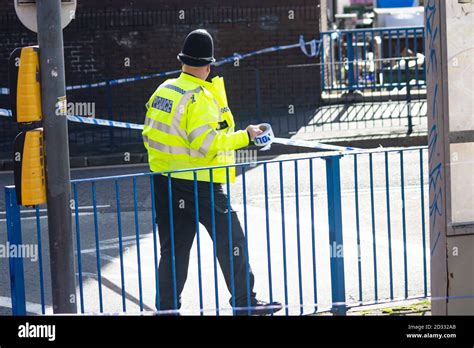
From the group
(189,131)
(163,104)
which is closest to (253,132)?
(189,131)

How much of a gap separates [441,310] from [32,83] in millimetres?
2495

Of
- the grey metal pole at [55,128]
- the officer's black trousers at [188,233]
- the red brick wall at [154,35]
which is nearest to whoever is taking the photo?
the grey metal pole at [55,128]

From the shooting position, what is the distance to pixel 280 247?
1020cm

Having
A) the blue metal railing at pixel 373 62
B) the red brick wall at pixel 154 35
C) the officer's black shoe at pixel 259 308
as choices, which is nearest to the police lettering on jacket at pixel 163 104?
the officer's black shoe at pixel 259 308

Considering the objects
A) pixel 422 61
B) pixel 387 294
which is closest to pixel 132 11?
pixel 422 61

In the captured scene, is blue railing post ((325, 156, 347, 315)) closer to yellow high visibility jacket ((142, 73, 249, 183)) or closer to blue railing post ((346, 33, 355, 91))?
yellow high visibility jacket ((142, 73, 249, 183))

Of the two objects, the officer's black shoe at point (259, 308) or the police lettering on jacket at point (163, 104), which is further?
the police lettering on jacket at point (163, 104)

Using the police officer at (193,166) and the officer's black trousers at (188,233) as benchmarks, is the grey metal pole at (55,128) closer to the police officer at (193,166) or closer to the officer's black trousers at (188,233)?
the police officer at (193,166)

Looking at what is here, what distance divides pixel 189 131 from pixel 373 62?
11578 millimetres

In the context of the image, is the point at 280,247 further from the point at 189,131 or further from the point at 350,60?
the point at 350,60

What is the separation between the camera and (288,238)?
34.9 ft

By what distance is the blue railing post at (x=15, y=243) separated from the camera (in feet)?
22.4

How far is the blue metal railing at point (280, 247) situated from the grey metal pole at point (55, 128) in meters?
0.84

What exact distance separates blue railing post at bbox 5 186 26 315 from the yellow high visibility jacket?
112cm
